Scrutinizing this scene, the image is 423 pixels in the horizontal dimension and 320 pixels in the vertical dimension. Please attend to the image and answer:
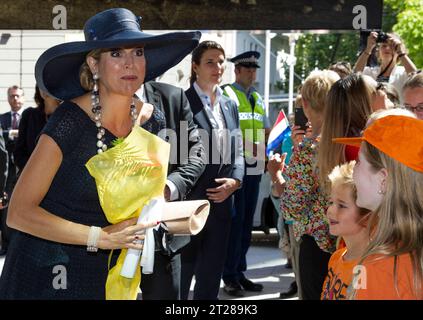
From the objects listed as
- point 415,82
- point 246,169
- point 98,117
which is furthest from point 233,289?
point 98,117

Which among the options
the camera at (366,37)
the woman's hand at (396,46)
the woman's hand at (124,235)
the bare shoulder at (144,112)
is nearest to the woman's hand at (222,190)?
the camera at (366,37)

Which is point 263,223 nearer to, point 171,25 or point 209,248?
point 209,248

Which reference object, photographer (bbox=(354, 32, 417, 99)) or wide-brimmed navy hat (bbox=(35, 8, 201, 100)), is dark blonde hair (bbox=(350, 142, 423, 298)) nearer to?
wide-brimmed navy hat (bbox=(35, 8, 201, 100))

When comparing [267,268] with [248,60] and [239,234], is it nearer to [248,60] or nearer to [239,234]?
[239,234]

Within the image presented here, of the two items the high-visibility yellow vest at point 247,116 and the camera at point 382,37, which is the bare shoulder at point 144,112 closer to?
the camera at point 382,37

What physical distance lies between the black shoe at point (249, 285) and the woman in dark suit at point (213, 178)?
1.76 metres

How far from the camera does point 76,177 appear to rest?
3680 millimetres

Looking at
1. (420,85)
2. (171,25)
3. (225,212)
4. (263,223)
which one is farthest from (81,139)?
(263,223)

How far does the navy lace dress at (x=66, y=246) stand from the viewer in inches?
144

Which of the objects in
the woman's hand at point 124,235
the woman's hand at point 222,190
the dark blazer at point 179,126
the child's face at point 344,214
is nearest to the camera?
the woman's hand at point 124,235

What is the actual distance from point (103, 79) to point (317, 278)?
5.57ft

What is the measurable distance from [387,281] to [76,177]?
1.43 meters

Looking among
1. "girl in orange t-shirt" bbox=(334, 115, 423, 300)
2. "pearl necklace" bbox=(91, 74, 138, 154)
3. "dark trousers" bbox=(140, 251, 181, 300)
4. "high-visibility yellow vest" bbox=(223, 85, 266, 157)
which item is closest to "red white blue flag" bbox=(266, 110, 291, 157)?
"high-visibility yellow vest" bbox=(223, 85, 266, 157)

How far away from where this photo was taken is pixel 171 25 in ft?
16.9
